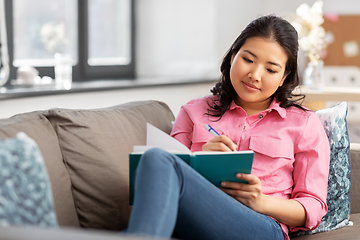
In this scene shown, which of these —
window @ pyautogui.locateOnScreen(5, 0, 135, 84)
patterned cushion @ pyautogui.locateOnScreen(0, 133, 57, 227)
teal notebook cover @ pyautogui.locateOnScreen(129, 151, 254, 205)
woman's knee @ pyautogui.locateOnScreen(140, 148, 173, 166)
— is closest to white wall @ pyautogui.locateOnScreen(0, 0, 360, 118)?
window @ pyautogui.locateOnScreen(5, 0, 135, 84)

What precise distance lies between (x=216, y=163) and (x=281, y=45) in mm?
534

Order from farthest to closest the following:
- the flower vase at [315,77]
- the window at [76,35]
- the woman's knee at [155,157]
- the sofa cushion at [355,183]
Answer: the flower vase at [315,77]
the window at [76,35]
the sofa cushion at [355,183]
the woman's knee at [155,157]

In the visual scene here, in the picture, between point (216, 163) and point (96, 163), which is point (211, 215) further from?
point (96, 163)

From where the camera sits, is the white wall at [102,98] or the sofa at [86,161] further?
the white wall at [102,98]

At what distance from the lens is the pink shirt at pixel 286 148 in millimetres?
1414

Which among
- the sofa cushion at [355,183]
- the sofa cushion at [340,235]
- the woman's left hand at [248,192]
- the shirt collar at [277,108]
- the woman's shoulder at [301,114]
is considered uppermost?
the shirt collar at [277,108]

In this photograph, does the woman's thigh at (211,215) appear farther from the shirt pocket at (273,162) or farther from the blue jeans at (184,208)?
the shirt pocket at (273,162)

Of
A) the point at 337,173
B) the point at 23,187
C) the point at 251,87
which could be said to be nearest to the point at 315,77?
the point at 337,173

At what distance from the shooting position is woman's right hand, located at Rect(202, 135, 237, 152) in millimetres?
1249

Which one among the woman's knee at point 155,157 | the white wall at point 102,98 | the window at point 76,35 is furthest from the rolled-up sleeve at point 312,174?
the window at point 76,35

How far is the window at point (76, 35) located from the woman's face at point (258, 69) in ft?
4.82

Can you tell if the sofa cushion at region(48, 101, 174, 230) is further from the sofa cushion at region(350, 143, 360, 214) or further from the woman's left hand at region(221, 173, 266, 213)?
the sofa cushion at region(350, 143, 360, 214)

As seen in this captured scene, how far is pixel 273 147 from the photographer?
4.75 ft

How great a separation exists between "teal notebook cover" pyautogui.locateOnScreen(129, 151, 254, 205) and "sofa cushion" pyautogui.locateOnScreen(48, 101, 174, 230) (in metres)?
0.13
